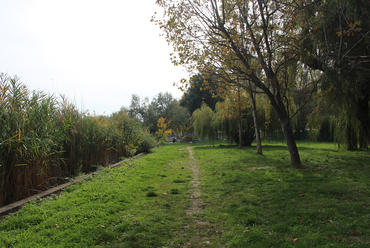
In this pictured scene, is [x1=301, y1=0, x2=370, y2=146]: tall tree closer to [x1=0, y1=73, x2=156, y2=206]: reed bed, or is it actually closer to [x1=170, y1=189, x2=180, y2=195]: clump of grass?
[x1=170, y1=189, x2=180, y2=195]: clump of grass

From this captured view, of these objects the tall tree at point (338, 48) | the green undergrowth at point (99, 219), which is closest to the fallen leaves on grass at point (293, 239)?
the green undergrowth at point (99, 219)

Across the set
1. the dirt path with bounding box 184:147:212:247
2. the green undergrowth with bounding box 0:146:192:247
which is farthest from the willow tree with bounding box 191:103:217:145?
the green undergrowth with bounding box 0:146:192:247

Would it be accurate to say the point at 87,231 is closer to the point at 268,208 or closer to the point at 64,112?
the point at 268,208

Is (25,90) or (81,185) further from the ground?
(25,90)

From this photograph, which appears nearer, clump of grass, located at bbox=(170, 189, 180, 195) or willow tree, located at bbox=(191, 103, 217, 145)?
clump of grass, located at bbox=(170, 189, 180, 195)

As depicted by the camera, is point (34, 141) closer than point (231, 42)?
Yes

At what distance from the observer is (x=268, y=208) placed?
428cm

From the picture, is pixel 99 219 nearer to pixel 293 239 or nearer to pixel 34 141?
pixel 34 141

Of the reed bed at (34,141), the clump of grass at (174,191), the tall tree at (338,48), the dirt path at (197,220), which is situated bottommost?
the dirt path at (197,220)

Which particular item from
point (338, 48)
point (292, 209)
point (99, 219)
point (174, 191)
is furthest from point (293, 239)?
point (338, 48)

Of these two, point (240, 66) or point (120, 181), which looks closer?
point (120, 181)

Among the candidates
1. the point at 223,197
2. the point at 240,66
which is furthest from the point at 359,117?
the point at 223,197

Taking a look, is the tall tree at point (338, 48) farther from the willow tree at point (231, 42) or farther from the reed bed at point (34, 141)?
the reed bed at point (34, 141)

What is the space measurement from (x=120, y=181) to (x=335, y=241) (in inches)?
203
